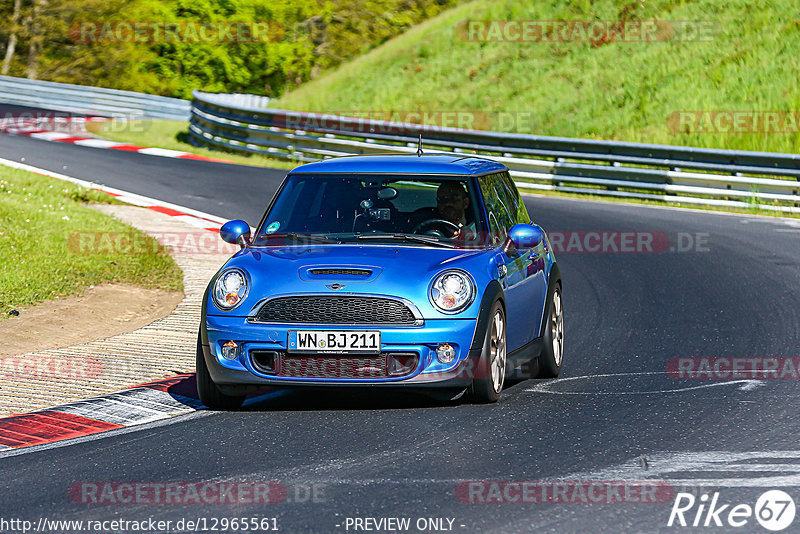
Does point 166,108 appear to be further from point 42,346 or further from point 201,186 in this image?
point 42,346

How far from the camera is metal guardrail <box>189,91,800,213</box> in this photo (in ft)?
66.4

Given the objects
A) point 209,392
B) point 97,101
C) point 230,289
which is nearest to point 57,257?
point 209,392

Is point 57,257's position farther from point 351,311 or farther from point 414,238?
point 351,311

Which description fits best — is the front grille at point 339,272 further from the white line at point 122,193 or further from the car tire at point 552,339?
the white line at point 122,193

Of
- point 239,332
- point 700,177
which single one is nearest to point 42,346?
point 239,332

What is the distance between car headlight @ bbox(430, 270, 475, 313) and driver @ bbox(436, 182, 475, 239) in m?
0.75

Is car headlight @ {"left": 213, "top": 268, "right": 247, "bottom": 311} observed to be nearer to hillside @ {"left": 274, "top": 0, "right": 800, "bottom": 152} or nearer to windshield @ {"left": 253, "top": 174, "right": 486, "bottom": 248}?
windshield @ {"left": 253, "top": 174, "right": 486, "bottom": 248}

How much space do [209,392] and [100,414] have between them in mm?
693

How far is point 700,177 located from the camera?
20.7 m

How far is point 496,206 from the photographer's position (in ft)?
28.1

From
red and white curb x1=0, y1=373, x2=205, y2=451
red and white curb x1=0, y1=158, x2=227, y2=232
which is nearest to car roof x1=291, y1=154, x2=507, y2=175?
red and white curb x1=0, y1=373, x2=205, y2=451

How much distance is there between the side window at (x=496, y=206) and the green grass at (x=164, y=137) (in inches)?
652

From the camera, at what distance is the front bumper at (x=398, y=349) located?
23.3ft

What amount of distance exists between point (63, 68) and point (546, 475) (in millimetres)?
52184
